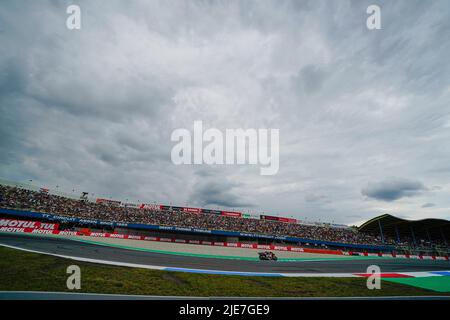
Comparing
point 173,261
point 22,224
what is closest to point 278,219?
point 173,261

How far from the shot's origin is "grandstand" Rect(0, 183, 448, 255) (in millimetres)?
36375

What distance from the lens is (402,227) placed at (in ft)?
187

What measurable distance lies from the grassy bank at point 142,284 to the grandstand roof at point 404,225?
55.4 m

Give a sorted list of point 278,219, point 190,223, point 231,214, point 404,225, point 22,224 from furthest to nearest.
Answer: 1. point 278,219
2. point 231,214
3. point 404,225
4. point 190,223
5. point 22,224

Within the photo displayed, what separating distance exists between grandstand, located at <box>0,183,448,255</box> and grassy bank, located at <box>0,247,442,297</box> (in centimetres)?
2781

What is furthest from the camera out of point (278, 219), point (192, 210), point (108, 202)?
point (278, 219)

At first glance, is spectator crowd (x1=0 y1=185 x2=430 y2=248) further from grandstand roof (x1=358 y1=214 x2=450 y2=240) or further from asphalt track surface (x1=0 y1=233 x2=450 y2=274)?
asphalt track surface (x1=0 y1=233 x2=450 y2=274)

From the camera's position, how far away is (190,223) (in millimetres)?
46188

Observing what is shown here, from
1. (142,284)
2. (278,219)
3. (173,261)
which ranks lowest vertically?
(173,261)

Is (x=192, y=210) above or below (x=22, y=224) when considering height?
above

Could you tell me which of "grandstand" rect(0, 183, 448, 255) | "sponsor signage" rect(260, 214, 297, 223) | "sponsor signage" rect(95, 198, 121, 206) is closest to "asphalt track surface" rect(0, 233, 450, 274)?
"grandstand" rect(0, 183, 448, 255)

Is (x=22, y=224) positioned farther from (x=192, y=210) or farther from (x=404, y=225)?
(x=404, y=225)

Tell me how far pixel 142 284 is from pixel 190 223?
39117 millimetres
